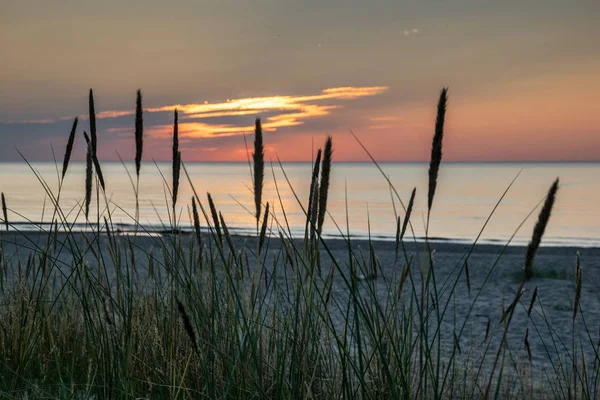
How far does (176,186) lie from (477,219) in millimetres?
35265

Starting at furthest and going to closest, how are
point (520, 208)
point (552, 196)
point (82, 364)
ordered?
1. point (520, 208)
2. point (82, 364)
3. point (552, 196)

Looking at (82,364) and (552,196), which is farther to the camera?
(82,364)

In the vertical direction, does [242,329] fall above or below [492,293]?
above

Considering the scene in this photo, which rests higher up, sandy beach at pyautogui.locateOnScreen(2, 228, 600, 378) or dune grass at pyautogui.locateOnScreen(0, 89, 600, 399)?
dune grass at pyautogui.locateOnScreen(0, 89, 600, 399)

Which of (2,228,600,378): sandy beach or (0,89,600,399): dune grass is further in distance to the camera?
(2,228,600,378): sandy beach

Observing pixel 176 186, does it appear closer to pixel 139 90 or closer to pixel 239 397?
pixel 139 90

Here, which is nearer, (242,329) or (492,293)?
(242,329)

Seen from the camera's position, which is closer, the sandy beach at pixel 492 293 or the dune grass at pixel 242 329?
the dune grass at pixel 242 329

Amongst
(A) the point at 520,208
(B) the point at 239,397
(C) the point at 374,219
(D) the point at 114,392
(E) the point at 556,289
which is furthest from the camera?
(A) the point at 520,208

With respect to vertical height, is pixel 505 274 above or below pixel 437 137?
below

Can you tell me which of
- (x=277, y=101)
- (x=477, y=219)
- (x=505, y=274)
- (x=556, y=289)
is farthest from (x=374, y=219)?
(x=277, y=101)

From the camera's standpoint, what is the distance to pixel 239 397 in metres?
2.18

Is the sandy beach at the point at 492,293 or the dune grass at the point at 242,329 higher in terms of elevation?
the dune grass at the point at 242,329

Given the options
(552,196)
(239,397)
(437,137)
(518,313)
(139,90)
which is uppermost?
(139,90)
